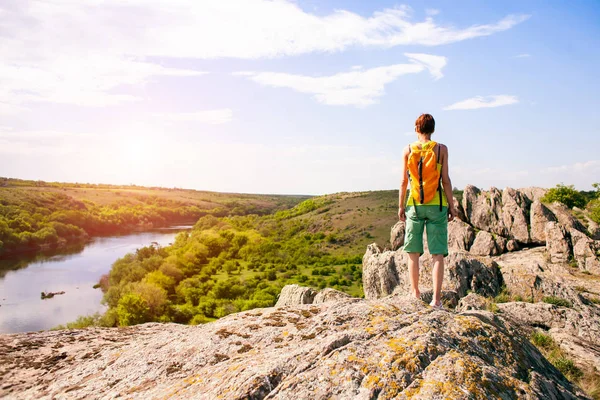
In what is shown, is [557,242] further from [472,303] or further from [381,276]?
[472,303]

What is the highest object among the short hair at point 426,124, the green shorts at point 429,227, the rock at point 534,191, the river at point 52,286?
the short hair at point 426,124

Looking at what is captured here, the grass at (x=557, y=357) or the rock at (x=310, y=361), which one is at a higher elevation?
the rock at (x=310, y=361)

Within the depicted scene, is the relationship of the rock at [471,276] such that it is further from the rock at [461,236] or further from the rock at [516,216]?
the rock at [516,216]

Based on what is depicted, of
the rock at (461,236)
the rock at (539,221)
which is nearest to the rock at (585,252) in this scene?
the rock at (539,221)

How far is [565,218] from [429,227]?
71.4 ft

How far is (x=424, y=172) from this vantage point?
244 inches

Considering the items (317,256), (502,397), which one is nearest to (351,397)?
(502,397)

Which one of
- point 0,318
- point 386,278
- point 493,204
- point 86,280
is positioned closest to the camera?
point 386,278

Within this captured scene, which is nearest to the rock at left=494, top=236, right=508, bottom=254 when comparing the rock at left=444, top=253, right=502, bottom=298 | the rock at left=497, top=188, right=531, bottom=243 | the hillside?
the rock at left=497, top=188, right=531, bottom=243

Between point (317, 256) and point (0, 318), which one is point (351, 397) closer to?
point (0, 318)

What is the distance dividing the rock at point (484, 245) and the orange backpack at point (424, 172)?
764 inches

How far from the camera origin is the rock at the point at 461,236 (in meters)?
24.7

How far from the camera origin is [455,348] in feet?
13.8

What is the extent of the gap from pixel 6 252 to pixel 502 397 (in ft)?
403
